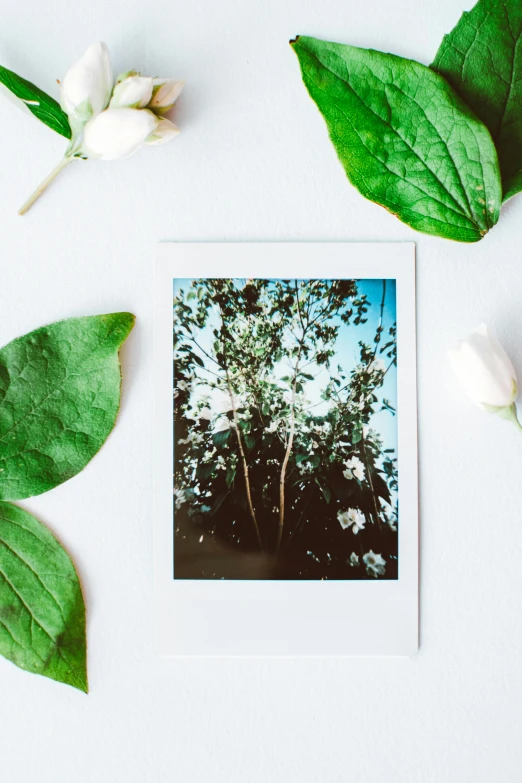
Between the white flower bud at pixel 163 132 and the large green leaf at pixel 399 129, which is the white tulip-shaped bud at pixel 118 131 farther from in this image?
the large green leaf at pixel 399 129

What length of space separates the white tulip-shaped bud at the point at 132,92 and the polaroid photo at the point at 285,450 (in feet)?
0.39

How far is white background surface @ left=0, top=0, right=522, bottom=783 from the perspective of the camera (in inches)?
20.9

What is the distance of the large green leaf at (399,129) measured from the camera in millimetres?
504

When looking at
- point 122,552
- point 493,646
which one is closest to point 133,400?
point 122,552

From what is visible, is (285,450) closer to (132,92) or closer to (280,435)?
Answer: (280,435)

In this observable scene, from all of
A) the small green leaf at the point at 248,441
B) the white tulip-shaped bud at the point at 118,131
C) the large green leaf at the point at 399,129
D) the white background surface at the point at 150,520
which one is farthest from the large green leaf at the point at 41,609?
the large green leaf at the point at 399,129

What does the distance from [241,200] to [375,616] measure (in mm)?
400

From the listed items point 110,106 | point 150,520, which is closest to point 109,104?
point 110,106

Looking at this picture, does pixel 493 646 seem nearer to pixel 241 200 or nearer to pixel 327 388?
pixel 327 388

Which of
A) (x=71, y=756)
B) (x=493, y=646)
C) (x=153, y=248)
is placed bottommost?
(x=71, y=756)

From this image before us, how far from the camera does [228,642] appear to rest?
528mm

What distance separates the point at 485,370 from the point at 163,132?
346 mm

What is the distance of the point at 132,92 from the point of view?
1.58 ft

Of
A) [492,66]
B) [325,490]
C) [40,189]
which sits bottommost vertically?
[325,490]
